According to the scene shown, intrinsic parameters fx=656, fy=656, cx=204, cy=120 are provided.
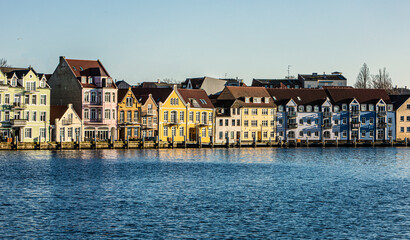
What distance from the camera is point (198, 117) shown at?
131375 mm

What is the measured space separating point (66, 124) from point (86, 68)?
1269cm

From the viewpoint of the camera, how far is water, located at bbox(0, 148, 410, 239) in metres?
39.9

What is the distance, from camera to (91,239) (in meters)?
37.1

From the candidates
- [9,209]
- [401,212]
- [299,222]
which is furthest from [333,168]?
[9,209]

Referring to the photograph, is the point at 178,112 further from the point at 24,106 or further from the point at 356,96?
the point at 356,96

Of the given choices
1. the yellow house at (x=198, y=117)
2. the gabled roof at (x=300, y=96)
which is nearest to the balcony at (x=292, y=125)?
the gabled roof at (x=300, y=96)

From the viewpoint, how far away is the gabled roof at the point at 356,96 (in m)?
146

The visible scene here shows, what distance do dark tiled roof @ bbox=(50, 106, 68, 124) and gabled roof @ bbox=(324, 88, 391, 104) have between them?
205 ft

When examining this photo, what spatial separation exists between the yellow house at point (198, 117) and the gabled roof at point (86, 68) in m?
18.4

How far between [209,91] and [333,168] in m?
75.9

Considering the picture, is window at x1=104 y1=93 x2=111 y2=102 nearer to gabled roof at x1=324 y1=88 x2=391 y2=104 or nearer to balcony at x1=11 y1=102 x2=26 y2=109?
balcony at x1=11 y1=102 x2=26 y2=109

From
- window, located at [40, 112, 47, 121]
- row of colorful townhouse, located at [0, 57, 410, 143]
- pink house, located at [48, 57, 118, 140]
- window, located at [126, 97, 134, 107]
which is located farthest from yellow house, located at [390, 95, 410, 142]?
window, located at [40, 112, 47, 121]

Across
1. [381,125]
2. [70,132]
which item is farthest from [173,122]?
[381,125]

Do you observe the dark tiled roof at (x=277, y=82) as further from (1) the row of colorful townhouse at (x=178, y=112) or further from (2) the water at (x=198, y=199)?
(2) the water at (x=198, y=199)
